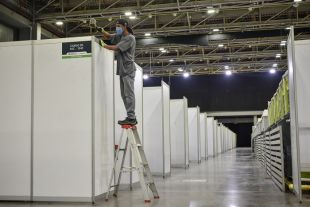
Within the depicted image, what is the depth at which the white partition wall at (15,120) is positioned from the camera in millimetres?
6234

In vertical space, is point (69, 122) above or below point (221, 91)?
below

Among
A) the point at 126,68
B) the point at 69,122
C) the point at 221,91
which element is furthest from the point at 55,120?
the point at 221,91

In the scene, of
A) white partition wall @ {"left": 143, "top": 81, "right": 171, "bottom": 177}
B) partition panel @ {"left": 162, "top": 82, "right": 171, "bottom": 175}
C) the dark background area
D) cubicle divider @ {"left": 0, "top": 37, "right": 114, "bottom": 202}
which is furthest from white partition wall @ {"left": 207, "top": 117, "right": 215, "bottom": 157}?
cubicle divider @ {"left": 0, "top": 37, "right": 114, "bottom": 202}

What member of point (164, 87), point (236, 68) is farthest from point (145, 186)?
point (236, 68)

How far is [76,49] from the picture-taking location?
618cm

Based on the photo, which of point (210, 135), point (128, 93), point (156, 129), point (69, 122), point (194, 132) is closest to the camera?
point (69, 122)

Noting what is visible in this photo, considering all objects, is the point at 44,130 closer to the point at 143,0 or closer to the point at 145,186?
the point at 145,186

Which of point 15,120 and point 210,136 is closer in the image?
point 15,120

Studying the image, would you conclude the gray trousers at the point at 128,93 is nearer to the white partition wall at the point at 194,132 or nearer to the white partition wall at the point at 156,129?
the white partition wall at the point at 156,129

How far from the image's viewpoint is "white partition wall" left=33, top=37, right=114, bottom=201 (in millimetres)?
6004

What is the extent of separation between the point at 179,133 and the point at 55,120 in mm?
7992

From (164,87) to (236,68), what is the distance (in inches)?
718

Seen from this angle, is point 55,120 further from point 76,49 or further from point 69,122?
point 76,49

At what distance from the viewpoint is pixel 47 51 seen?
250 inches
